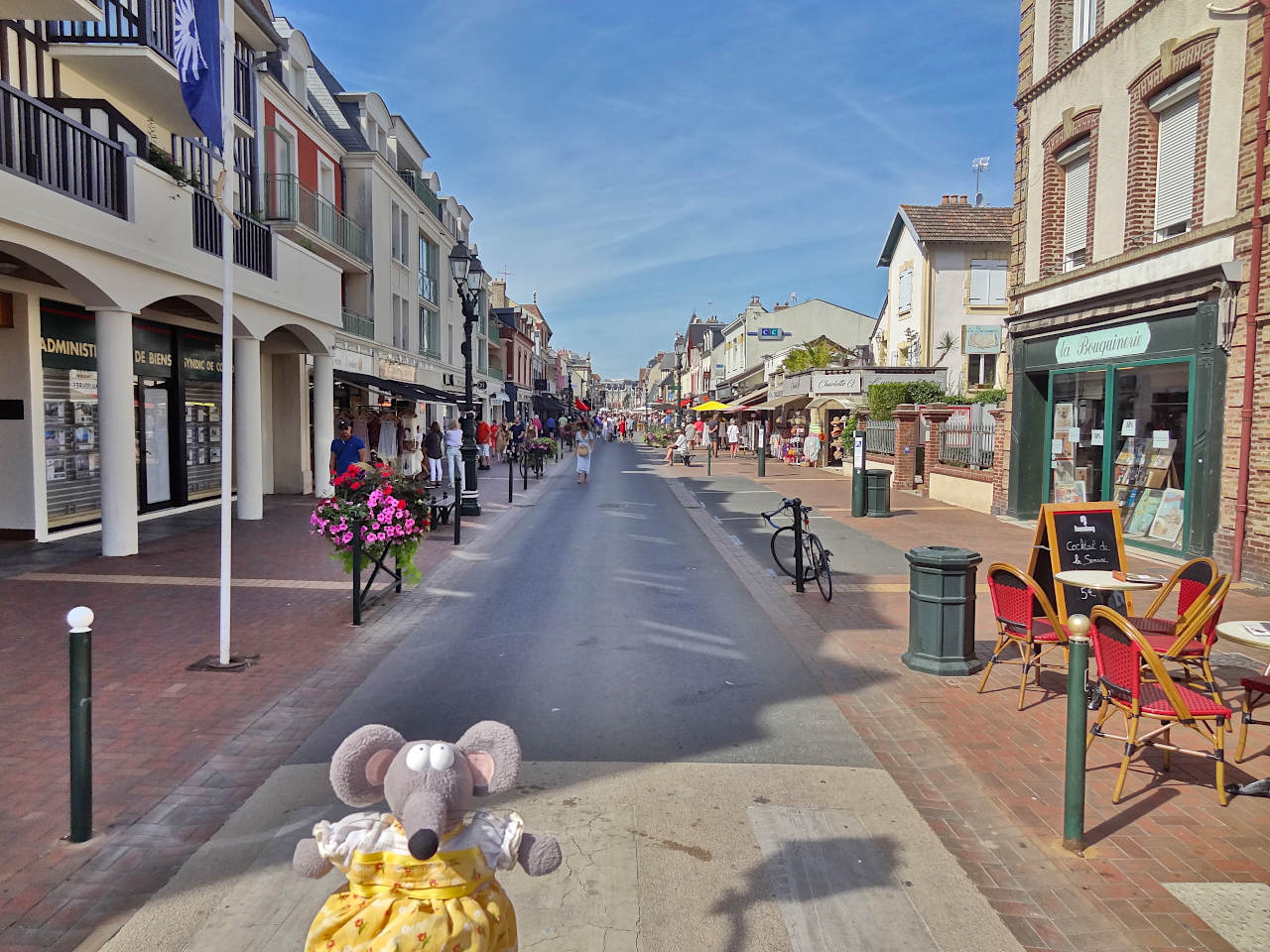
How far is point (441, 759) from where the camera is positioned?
2182 mm

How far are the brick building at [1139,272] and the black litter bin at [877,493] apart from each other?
2.07 metres

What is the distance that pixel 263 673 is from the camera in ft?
21.5

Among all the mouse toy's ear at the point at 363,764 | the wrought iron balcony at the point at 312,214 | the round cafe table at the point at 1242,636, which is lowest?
the round cafe table at the point at 1242,636

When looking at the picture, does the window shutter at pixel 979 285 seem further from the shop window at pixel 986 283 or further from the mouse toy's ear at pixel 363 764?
the mouse toy's ear at pixel 363 764

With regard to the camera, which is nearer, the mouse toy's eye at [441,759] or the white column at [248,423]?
the mouse toy's eye at [441,759]

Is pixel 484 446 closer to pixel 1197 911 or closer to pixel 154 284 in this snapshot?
pixel 154 284

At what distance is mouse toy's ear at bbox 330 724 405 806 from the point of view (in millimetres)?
2291

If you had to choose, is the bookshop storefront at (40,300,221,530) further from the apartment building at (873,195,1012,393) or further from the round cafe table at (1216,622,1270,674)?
the apartment building at (873,195,1012,393)


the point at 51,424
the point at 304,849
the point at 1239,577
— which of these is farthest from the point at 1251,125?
the point at 51,424

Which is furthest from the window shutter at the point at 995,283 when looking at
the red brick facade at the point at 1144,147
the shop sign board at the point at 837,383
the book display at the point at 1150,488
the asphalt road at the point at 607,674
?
the asphalt road at the point at 607,674

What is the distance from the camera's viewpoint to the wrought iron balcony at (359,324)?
23.8 m

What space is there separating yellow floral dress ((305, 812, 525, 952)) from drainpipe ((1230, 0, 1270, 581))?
35.2 feet

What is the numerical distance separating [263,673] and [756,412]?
48133 millimetres

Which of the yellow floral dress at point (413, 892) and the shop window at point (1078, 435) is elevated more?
the shop window at point (1078, 435)
